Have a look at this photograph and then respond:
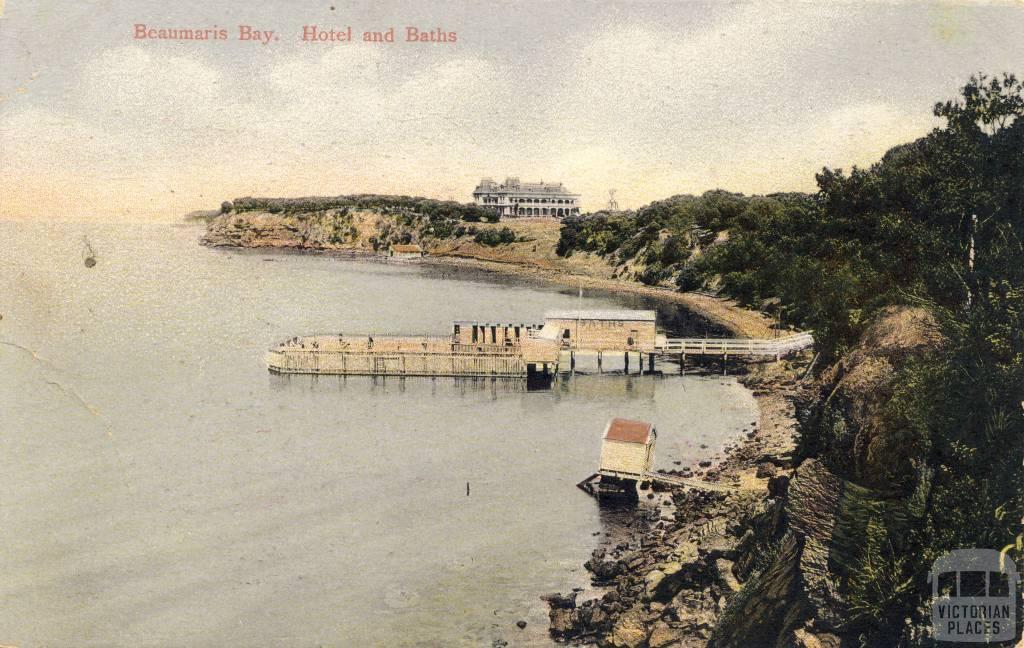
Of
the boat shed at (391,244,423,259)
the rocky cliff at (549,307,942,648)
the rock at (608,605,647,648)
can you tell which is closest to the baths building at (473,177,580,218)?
the boat shed at (391,244,423,259)

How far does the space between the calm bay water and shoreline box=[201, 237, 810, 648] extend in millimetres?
585

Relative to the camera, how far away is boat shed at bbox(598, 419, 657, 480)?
1728 cm

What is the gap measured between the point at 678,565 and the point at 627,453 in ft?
13.2

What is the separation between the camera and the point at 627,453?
684 inches

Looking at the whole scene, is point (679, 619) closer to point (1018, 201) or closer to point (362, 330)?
point (1018, 201)

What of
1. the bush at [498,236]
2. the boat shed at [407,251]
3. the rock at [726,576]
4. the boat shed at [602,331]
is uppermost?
the bush at [498,236]

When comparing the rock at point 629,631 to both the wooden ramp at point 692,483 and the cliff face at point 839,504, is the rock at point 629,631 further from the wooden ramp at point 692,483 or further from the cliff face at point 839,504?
the wooden ramp at point 692,483

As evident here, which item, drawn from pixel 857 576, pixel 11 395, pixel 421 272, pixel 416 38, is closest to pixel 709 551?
pixel 857 576

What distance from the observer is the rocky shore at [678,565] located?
12.7 m

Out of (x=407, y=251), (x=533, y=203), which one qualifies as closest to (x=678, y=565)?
(x=533, y=203)

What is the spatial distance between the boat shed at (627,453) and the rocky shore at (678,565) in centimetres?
77

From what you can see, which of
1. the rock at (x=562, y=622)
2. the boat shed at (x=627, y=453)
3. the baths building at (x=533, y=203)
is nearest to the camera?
the rock at (x=562, y=622)

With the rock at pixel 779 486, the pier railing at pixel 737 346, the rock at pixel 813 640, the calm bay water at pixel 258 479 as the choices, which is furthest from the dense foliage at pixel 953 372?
the pier railing at pixel 737 346

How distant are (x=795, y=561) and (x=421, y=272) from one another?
140 feet
